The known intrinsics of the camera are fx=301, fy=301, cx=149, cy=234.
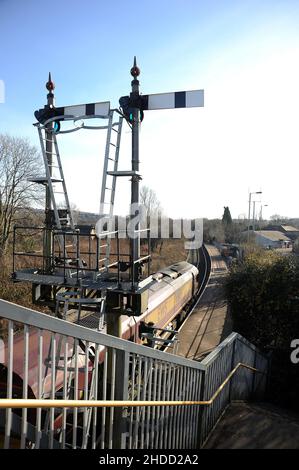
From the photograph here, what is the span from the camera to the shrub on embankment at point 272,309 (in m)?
10.1

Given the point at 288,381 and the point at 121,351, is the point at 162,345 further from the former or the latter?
the point at 121,351

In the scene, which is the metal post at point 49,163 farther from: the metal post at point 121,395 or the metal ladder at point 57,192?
the metal post at point 121,395

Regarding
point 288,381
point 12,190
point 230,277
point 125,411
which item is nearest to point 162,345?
point 288,381

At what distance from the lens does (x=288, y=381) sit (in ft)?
32.4

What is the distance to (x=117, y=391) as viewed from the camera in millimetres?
2730

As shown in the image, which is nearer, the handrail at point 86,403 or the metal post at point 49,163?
the handrail at point 86,403

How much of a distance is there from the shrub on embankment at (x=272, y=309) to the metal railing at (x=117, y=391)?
493cm

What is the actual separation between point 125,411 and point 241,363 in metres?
4.36

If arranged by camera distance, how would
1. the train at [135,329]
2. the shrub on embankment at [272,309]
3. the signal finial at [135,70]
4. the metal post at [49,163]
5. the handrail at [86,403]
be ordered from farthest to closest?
1. the shrub on embankment at [272,309]
2. the metal post at [49,163]
3. the signal finial at [135,70]
4. the train at [135,329]
5. the handrail at [86,403]

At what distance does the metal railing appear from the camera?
74.9 inches

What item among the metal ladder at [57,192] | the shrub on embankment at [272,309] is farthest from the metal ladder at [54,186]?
the shrub on embankment at [272,309]

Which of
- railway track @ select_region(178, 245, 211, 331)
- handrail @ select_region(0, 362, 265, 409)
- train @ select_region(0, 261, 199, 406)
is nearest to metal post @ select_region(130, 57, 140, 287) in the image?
train @ select_region(0, 261, 199, 406)

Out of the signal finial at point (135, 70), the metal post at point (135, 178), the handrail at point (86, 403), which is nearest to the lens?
the handrail at point (86, 403)

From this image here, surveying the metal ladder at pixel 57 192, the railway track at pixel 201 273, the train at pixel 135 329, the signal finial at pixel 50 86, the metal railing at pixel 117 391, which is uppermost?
the signal finial at pixel 50 86
